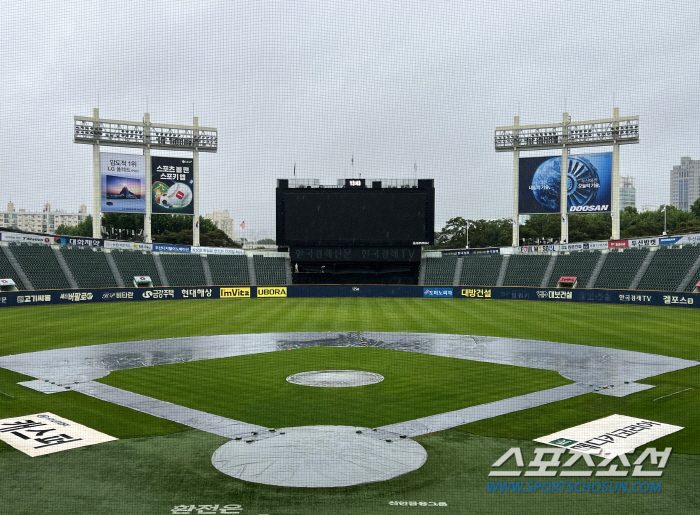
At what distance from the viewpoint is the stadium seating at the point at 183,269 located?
57781 mm

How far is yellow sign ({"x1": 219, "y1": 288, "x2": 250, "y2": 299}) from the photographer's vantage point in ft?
176

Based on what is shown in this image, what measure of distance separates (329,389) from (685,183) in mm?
132502

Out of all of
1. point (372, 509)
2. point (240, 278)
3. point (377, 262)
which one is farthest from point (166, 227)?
point (372, 509)

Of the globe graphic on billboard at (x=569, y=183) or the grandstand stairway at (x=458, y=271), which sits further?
the grandstand stairway at (x=458, y=271)

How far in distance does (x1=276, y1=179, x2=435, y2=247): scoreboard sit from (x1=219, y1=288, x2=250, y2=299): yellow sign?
21.4ft

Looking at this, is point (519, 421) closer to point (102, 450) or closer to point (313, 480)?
point (313, 480)

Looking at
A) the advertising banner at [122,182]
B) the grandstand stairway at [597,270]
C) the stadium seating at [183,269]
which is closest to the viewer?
the grandstand stairway at [597,270]

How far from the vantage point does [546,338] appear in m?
25.9

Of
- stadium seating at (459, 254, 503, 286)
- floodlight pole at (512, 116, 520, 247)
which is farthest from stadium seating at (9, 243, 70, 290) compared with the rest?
floodlight pole at (512, 116, 520, 247)

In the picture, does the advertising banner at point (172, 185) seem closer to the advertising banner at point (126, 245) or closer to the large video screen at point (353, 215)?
the advertising banner at point (126, 245)

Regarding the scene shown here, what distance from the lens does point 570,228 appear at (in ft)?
344

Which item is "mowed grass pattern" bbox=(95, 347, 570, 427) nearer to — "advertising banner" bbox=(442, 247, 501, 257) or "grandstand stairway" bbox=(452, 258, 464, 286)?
"grandstand stairway" bbox=(452, 258, 464, 286)

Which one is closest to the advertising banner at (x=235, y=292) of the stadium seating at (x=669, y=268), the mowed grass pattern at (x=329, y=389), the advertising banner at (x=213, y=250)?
Result: the advertising banner at (x=213, y=250)

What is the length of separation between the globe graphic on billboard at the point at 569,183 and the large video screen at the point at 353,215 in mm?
13282
